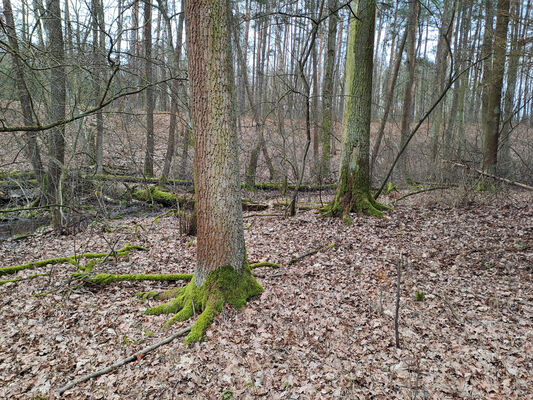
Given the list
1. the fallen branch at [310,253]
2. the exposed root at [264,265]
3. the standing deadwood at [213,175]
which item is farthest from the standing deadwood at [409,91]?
the standing deadwood at [213,175]

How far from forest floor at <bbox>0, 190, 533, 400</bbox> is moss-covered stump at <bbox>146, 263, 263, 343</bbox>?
130 mm

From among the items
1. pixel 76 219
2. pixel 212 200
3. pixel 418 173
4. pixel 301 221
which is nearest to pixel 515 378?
pixel 212 200

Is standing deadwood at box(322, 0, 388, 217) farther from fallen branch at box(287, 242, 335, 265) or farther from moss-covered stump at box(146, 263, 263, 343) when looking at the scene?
moss-covered stump at box(146, 263, 263, 343)

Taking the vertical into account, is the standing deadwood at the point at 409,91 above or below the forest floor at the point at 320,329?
above

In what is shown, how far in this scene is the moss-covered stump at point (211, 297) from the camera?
13.4 ft

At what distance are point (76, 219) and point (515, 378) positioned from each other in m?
8.63

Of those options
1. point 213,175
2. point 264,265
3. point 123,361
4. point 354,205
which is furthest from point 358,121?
point 123,361

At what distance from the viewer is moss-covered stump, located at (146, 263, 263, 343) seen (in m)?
4.08

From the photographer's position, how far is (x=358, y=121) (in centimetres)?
747

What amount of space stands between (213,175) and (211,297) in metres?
1.50

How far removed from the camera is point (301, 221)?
25.8 ft

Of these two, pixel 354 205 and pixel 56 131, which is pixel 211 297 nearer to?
pixel 354 205

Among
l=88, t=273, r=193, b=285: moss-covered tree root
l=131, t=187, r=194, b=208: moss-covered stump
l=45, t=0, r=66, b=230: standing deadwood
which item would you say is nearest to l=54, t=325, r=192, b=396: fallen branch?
l=88, t=273, r=193, b=285: moss-covered tree root

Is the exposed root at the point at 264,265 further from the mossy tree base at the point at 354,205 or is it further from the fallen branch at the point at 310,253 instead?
the mossy tree base at the point at 354,205
